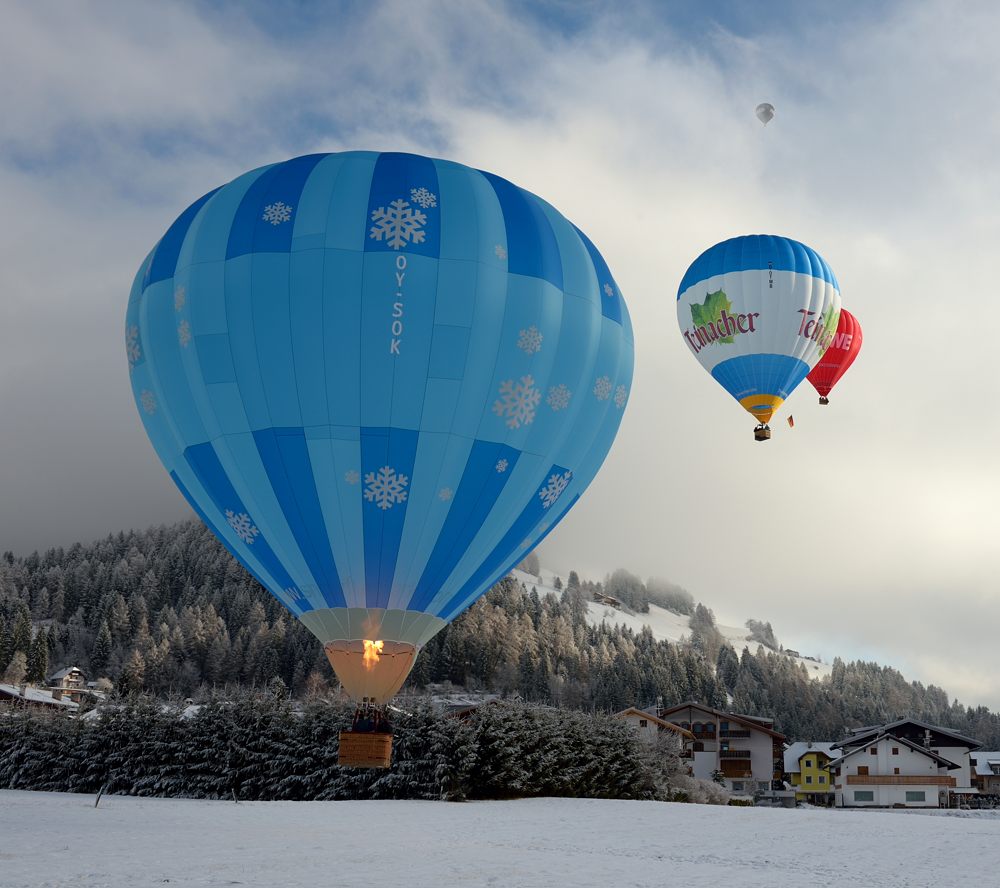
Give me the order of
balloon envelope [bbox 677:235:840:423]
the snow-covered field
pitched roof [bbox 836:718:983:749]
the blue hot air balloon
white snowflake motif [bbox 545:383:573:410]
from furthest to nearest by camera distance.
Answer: pitched roof [bbox 836:718:983:749] → balloon envelope [bbox 677:235:840:423] → white snowflake motif [bbox 545:383:573:410] → the blue hot air balloon → the snow-covered field

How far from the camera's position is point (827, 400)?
38656 mm

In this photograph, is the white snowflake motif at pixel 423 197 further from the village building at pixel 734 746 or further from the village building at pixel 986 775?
the village building at pixel 986 775

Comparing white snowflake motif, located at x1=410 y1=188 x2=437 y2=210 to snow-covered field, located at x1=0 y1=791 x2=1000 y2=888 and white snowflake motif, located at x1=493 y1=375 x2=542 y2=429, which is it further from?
snow-covered field, located at x1=0 y1=791 x2=1000 y2=888

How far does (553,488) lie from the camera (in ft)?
56.4

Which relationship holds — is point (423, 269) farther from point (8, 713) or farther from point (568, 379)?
point (8, 713)

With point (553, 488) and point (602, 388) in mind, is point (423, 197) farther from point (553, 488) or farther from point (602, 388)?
point (553, 488)

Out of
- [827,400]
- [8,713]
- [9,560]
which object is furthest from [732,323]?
[9,560]

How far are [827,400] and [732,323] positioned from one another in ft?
24.7

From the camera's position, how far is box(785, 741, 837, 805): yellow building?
73625 millimetres

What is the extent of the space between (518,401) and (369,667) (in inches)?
178

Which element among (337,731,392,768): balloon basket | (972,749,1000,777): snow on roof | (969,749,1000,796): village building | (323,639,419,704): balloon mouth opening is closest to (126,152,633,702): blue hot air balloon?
(323,639,419,704): balloon mouth opening

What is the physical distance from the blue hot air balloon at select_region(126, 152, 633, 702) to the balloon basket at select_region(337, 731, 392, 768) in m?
0.62

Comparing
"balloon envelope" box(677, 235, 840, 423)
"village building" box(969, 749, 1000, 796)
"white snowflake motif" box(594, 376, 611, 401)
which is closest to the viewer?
"white snowflake motif" box(594, 376, 611, 401)

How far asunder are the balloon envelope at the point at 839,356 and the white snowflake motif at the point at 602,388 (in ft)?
72.3
